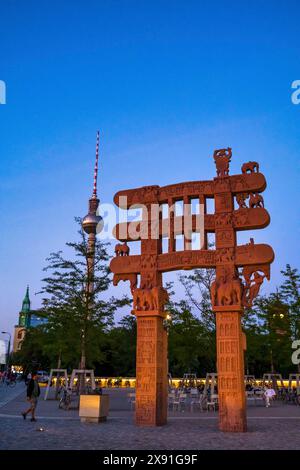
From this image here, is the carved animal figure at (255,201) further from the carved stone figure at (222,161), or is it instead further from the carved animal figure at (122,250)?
the carved animal figure at (122,250)

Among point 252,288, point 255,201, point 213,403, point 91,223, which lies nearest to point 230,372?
point 252,288

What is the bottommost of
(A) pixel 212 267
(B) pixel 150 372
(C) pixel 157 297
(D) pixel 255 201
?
(B) pixel 150 372

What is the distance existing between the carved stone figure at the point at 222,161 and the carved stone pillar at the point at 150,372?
5632 millimetres

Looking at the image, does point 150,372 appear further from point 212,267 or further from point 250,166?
point 250,166

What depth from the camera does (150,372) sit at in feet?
51.0

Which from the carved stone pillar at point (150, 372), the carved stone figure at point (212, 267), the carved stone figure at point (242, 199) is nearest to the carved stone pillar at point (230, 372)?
the carved stone figure at point (212, 267)

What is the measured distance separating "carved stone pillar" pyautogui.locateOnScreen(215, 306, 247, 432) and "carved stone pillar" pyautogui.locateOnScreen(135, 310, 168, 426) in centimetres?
227

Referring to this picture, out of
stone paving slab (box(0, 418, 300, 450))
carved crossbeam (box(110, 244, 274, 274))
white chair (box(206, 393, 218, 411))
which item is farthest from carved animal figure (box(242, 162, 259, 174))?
white chair (box(206, 393, 218, 411))

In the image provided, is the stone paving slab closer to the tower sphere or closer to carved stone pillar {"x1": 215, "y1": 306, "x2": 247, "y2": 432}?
carved stone pillar {"x1": 215, "y1": 306, "x2": 247, "y2": 432}

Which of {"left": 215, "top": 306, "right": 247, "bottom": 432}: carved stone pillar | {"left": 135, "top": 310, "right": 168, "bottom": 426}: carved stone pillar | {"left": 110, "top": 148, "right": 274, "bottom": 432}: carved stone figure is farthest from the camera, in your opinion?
{"left": 135, "top": 310, "right": 168, "bottom": 426}: carved stone pillar

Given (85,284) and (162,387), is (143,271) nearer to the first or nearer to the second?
(162,387)

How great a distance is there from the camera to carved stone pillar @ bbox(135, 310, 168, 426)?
→ 598 inches

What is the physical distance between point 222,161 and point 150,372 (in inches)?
317
